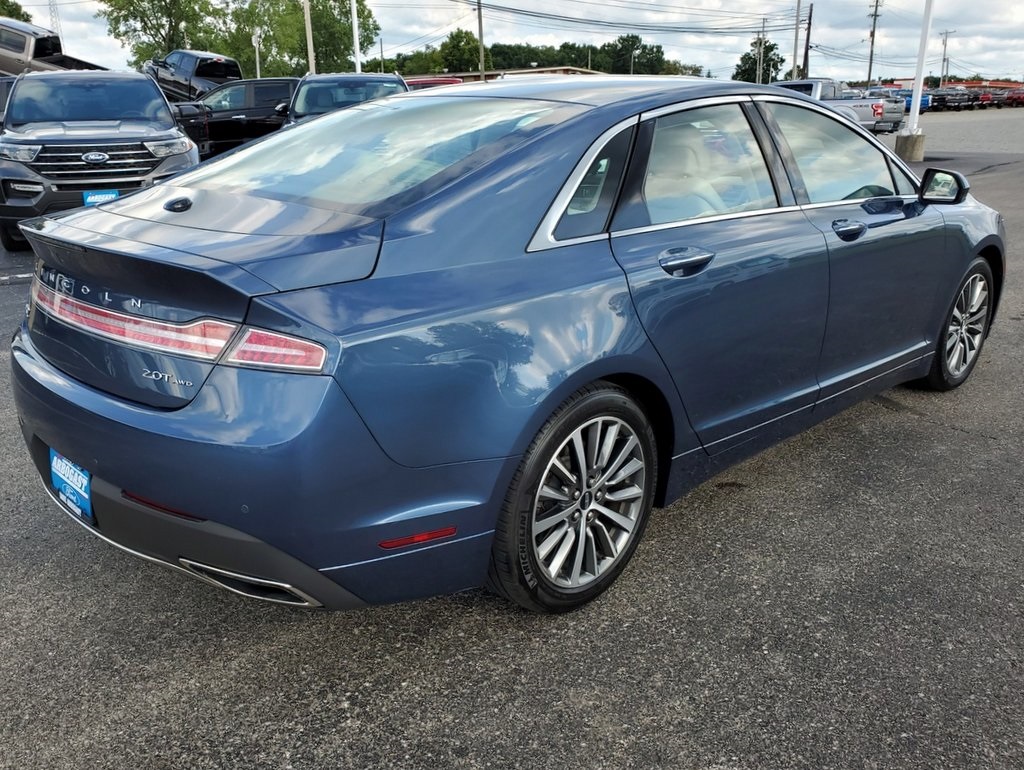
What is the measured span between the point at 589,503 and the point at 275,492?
1.04m

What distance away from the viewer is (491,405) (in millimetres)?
2350

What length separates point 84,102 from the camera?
9.68 metres

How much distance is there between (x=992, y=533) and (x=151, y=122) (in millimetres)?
9227

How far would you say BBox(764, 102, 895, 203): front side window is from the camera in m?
3.56

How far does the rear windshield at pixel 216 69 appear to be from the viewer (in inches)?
985

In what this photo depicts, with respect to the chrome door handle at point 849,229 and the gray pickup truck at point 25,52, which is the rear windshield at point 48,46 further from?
the chrome door handle at point 849,229

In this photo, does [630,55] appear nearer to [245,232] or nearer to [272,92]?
[272,92]

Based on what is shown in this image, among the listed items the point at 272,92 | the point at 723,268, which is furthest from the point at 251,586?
the point at 272,92

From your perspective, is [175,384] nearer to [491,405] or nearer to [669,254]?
[491,405]

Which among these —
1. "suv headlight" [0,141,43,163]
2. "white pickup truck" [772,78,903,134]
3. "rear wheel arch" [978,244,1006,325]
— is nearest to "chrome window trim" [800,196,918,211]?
"rear wheel arch" [978,244,1006,325]

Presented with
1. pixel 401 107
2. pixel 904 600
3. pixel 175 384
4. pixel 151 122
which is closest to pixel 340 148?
pixel 401 107

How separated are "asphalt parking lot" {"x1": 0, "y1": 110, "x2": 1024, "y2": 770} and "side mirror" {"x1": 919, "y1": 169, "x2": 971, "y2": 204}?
140cm

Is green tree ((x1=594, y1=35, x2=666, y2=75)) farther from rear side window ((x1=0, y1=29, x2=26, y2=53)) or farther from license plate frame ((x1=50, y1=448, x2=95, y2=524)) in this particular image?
license plate frame ((x1=50, y1=448, x2=95, y2=524))

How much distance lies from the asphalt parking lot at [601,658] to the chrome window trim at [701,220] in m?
1.15
